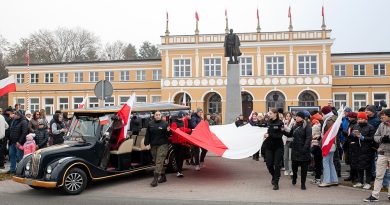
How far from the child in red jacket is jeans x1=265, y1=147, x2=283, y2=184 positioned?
6.95 metres

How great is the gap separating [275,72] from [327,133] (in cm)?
3304

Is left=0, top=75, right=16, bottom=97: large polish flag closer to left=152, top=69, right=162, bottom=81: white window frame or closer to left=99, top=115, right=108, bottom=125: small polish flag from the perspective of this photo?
left=99, top=115, right=108, bottom=125: small polish flag

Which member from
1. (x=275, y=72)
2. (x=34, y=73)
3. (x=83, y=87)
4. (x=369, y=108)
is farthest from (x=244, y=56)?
(x=369, y=108)

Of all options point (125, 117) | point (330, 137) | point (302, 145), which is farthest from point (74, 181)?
point (330, 137)

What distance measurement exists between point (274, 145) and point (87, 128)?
4.67 metres

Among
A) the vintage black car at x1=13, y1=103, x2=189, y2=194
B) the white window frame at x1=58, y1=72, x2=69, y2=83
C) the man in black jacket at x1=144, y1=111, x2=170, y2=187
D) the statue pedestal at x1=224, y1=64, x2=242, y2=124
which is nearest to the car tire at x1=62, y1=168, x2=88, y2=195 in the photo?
the vintage black car at x1=13, y1=103, x2=189, y2=194

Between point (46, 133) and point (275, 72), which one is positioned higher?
point (275, 72)

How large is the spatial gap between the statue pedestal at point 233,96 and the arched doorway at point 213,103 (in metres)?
23.6

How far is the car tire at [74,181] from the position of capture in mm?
9281

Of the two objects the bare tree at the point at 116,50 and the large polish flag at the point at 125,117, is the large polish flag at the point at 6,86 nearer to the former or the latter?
the large polish flag at the point at 125,117

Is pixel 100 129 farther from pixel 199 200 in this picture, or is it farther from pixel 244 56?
pixel 244 56

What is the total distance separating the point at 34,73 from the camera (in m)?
49.7

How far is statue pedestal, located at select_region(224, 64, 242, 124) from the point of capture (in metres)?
20.4

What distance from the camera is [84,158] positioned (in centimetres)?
975
